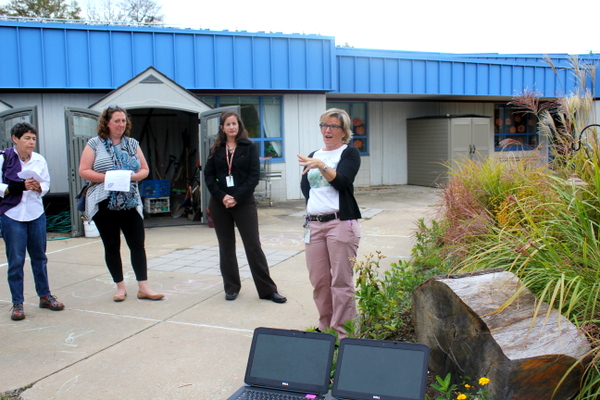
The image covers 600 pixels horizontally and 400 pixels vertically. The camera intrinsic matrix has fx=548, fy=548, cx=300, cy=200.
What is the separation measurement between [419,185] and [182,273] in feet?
41.7

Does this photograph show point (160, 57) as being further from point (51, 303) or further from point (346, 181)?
point (346, 181)

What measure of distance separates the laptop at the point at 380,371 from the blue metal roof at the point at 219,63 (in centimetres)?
728

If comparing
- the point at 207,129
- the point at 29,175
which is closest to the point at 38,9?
the point at 207,129

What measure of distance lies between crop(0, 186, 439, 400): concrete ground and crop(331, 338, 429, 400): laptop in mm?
978

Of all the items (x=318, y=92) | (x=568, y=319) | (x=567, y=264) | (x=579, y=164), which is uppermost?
(x=318, y=92)

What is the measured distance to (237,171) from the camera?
18.2 feet

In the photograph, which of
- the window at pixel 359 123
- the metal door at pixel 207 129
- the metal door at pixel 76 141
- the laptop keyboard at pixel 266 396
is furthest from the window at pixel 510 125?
the laptop keyboard at pixel 266 396

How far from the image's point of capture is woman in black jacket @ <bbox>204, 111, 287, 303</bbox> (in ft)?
18.1

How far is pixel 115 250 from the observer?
218 inches

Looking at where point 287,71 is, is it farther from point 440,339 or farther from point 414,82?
point 440,339

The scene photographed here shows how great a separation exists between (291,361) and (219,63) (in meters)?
11.0

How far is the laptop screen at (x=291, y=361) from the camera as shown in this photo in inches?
123

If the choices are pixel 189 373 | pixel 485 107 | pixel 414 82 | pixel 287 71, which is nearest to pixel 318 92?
pixel 287 71

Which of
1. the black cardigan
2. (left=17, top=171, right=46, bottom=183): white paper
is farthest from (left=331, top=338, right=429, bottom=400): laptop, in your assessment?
(left=17, top=171, right=46, bottom=183): white paper
